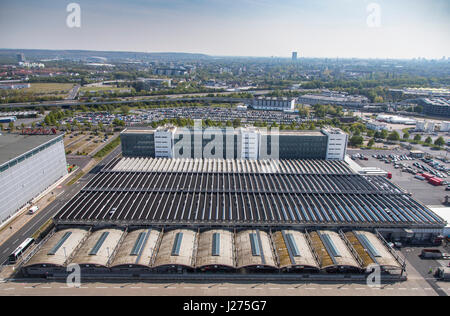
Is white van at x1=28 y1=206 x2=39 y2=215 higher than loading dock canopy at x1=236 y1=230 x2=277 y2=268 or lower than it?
lower

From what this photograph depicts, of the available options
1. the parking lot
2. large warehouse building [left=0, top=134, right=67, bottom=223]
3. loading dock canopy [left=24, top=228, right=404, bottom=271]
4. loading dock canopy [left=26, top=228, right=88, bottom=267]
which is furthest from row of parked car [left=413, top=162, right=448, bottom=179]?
large warehouse building [left=0, top=134, right=67, bottom=223]

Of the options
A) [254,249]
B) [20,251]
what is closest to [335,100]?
[254,249]

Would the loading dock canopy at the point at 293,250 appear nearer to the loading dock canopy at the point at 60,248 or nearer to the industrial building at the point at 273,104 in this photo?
the loading dock canopy at the point at 60,248

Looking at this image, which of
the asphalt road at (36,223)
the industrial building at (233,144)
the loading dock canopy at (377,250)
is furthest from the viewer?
the industrial building at (233,144)

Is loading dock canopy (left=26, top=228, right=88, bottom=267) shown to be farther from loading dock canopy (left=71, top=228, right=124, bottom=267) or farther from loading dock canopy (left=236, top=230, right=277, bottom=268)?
loading dock canopy (left=236, top=230, right=277, bottom=268)

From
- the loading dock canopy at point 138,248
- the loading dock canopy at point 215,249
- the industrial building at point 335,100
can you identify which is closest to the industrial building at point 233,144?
the loading dock canopy at point 215,249

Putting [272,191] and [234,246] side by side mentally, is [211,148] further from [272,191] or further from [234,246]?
[234,246]
